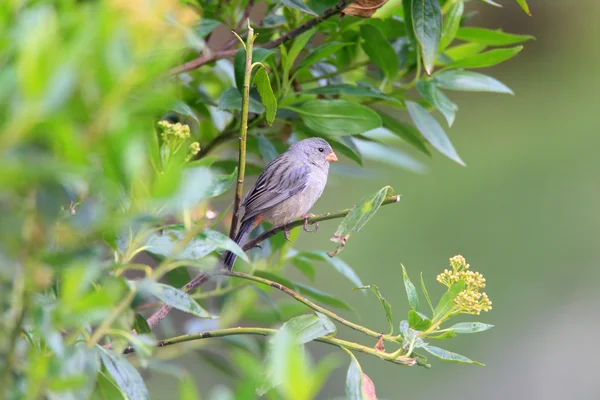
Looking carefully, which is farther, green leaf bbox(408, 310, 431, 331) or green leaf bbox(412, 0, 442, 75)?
green leaf bbox(412, 0, 442, 75)

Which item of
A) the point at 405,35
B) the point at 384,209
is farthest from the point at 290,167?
the point at 384,209

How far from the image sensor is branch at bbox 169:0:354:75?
217 cm

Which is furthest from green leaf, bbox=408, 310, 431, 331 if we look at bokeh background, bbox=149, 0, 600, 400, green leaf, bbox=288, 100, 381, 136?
bokeh background, bbox=149, 0, 600, 400

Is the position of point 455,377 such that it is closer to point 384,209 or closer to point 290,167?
point 384,209

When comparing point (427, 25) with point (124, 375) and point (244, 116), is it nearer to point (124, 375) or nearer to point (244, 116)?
point (244, 116)

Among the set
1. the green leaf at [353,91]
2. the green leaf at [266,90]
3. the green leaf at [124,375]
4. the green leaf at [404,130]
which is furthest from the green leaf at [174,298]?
the green leaf at [404,130]

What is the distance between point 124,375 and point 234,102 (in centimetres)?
96

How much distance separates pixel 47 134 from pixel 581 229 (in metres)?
5.48

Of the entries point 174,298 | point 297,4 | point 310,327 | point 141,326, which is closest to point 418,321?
point 310,327

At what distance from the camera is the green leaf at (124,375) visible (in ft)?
4.56

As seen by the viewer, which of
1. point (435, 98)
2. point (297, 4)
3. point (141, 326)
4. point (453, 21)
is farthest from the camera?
point (453, 21)

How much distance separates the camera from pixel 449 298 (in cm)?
160

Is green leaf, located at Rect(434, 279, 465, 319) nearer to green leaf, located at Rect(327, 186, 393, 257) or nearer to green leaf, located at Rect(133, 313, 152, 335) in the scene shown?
green leaf, located at Rect(327, 186, 393, 257)

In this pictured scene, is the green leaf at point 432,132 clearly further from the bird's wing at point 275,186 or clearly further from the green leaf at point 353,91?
the bird's wing at point 275,186
